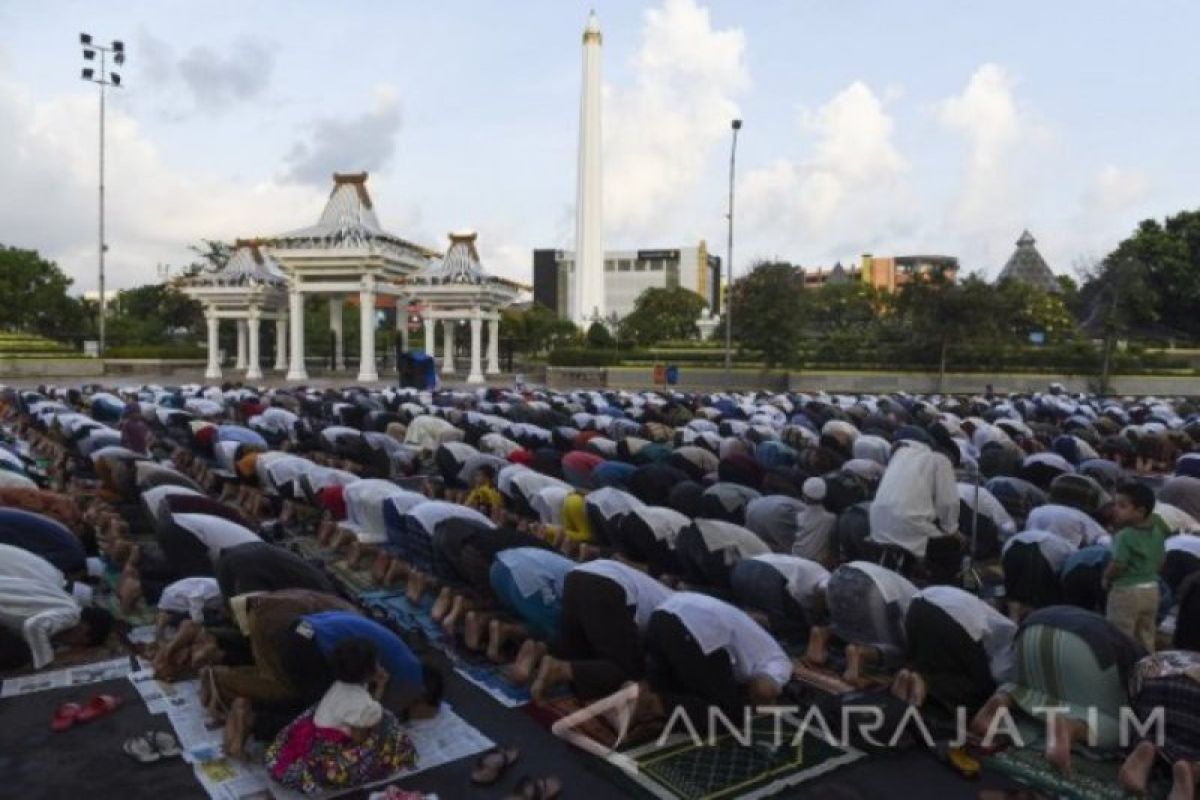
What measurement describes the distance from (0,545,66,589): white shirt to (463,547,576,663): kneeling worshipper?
2650mm

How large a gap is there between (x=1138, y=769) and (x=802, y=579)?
225cm

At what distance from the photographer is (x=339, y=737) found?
420 cm

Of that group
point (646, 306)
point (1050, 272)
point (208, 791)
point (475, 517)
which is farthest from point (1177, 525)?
point (1050, 272)

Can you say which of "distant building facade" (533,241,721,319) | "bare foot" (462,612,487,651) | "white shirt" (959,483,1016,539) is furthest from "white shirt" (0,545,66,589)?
"distant building facade" (533,241,721,319)

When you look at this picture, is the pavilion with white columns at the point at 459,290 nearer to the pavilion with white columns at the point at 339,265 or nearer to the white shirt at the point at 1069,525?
the pavilion with white columns at the point at 339,265

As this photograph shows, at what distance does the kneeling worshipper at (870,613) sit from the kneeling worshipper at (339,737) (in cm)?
283

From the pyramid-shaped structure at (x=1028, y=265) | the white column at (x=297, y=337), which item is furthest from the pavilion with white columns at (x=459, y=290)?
the pyramid-shaped structure at (x=1028, y=265)

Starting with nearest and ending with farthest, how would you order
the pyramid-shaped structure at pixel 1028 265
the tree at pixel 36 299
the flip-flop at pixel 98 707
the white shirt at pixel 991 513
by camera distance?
the flip-flop at pixel 98 707, the white shirt at pixel 991 513, the tree at pixel 36 299, the pyramid-shaped structure at pixel 1028 265

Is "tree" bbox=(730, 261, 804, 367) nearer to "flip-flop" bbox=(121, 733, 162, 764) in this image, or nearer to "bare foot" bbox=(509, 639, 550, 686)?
"bare foot" bbox=(509, 639, 550, 686)

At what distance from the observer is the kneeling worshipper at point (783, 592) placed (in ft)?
19.6

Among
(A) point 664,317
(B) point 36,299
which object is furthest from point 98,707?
(A) point 664,317

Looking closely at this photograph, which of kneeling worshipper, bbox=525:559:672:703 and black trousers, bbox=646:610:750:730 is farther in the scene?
kneeling worshipper, bbox=525:559:672:703

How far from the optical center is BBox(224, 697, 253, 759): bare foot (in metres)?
4.57

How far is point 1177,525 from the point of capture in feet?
24.7
